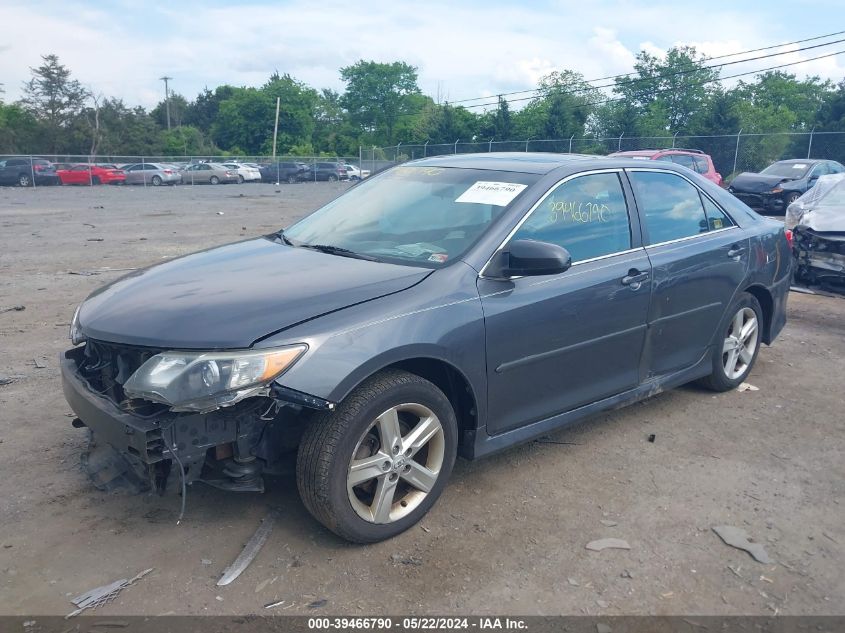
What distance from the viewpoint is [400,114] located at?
86.3 m

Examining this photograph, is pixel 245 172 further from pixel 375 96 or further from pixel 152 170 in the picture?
pixel 375 96

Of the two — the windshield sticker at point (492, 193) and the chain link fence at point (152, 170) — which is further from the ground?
the windshield sticker at point (492, 193)

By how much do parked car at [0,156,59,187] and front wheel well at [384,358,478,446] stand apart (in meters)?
39.1

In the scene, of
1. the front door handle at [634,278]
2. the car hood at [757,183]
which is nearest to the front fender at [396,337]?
the front door handle at [634,278]

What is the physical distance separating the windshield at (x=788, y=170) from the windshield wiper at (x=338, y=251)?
19.2 meters

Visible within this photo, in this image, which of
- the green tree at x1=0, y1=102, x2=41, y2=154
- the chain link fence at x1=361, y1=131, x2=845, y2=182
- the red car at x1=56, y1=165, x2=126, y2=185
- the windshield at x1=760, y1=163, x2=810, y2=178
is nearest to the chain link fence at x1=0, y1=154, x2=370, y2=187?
the red car at x1=56, y1=165, x2=126, y2=185

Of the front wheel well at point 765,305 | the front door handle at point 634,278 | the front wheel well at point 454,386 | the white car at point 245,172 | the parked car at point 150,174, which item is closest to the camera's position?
the front wheel well at point 454,386

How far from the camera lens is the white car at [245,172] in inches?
1788

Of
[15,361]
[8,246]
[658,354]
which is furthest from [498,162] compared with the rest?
[8,246]

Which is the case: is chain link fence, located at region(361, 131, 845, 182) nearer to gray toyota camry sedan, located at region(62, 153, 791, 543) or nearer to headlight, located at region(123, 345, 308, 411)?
gray toyota camry sedan, located at region(62, 153, 791, 543)

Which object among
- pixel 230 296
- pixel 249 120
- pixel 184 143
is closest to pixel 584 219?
pixel 230 296

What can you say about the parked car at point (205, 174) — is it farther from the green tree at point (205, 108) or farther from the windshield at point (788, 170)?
the green tree at point (205, 108)

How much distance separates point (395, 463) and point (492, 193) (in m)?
1.62

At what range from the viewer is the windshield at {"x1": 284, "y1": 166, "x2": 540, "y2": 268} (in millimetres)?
3906
